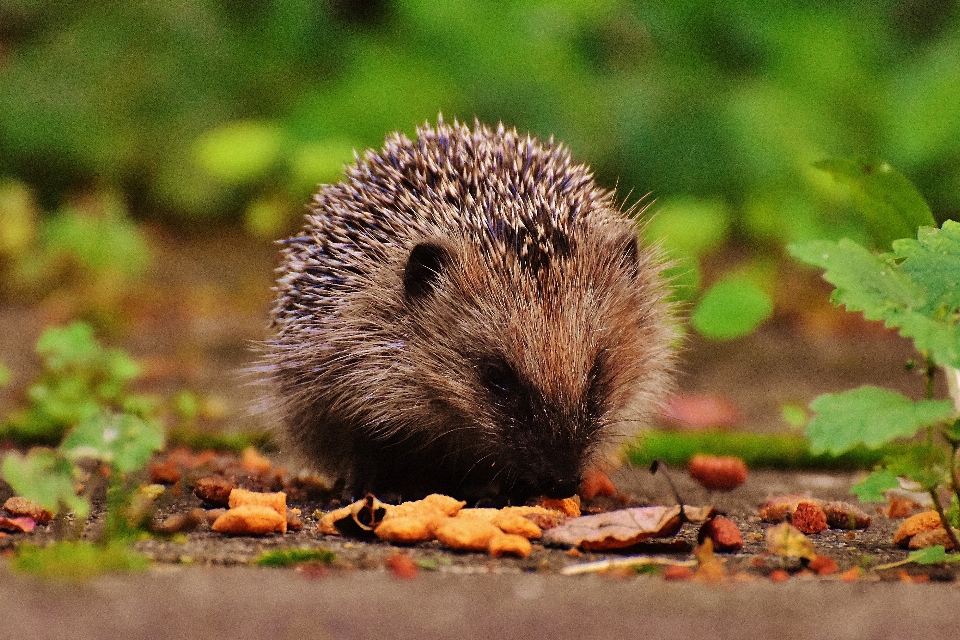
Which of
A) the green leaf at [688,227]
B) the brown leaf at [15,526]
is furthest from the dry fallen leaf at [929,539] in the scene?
the green leaf at [688,227]

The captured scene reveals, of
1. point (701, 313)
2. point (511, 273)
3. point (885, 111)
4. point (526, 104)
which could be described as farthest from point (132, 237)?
point (885, 111)

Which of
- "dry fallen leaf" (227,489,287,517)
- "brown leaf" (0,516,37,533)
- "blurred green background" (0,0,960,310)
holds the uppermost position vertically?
"blurred green background" (0,0,960,310)

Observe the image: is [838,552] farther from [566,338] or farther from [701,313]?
[701,313]

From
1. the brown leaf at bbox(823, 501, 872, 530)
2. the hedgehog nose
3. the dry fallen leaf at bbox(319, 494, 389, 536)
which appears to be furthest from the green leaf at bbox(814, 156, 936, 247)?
the dry fallen leaf at bbox(319, 494, 389, 536)

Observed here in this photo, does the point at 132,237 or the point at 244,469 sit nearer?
the point at 244,469

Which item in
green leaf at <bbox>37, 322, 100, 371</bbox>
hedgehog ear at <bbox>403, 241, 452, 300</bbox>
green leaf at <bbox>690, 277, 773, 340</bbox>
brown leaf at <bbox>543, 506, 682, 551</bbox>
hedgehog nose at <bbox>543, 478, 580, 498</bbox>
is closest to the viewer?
brown leaf at <bbox>543, 506, 682, 551</bbox>

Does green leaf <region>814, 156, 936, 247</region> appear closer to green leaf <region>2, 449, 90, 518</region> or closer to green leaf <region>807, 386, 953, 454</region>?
green leaf <region>807, 386, 953, 454</region>

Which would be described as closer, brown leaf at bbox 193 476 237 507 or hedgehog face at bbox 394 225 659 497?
hedgehog face at bbox 394 225 659 497
